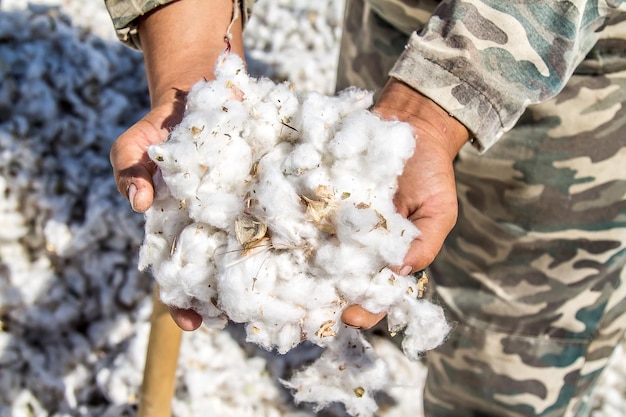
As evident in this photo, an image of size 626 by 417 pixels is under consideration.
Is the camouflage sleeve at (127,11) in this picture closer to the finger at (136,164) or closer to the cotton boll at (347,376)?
the finger at (136,164)

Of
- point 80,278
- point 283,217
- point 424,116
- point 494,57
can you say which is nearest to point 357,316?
point 283,217

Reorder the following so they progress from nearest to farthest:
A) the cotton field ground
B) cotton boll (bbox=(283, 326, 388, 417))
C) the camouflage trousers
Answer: cotton boll (bbox=(283, 326, 388, 417)) → the camouflage trousers → the cotton field ground

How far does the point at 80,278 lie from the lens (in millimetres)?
1570

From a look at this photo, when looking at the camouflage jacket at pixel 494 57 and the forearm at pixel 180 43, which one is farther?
the forearm at pixel 180 43

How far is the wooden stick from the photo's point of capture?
1070 mm

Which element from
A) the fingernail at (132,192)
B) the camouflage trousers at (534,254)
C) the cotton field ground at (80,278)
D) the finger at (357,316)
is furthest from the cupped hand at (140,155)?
the cotton field ground at (80,278)

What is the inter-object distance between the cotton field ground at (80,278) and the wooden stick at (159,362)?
281mm

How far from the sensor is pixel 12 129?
1.63 metres

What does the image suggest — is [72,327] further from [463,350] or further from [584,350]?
[584,350]

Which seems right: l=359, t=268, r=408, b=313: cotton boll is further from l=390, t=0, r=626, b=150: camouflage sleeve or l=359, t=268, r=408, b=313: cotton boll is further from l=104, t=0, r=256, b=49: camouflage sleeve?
l=104, t=0, r=256, b=49: camouflage sleeve

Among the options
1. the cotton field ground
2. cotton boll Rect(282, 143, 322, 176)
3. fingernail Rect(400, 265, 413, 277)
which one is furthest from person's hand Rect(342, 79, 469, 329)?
the cotton field ground

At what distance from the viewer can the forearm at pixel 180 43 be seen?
3.04ft

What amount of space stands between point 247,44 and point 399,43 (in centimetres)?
100

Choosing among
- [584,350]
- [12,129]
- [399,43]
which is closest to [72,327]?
[12,129]
